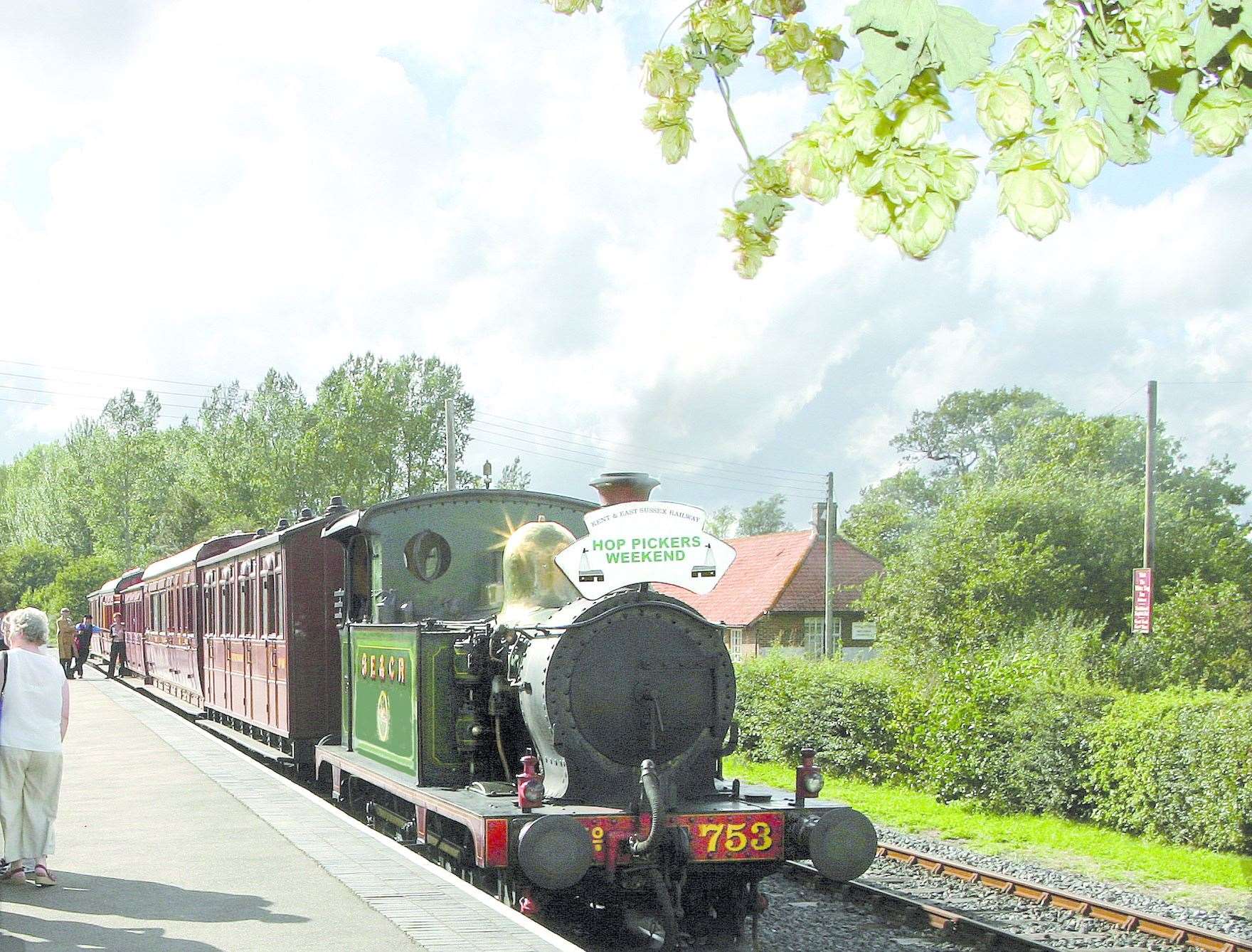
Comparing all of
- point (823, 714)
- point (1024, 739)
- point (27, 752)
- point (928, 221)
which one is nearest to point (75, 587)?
point (823, 714)

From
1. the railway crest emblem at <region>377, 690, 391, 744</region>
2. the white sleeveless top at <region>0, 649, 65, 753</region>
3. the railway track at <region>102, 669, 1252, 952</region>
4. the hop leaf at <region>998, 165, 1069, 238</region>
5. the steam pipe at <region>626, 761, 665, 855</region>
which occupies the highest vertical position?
the hop leaf at <region>998, 165, 1069, 238</region>

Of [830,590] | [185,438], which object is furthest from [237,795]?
[185,438]

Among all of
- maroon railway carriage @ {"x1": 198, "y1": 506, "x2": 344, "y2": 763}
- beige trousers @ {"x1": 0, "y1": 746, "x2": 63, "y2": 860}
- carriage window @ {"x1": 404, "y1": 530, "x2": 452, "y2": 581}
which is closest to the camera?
beige trousers @ {"x1": 0, "y1": 746, "x2": 63, "y2": 860}

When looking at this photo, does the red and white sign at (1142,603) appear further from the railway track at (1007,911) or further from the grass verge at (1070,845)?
the railway track at (1007,911)

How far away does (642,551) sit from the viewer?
8.20m

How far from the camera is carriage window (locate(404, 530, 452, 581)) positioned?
31.8 ft

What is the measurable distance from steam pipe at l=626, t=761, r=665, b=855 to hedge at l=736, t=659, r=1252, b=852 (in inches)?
243

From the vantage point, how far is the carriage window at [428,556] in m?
9.70

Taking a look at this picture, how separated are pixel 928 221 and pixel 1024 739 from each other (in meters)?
11.9

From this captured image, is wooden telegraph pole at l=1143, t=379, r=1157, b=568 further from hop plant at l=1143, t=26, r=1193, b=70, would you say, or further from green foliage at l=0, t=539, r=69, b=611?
green foliage at l=0, t=539, r=69, b=611

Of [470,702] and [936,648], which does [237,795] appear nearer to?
[470,702]

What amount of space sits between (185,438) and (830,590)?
2198 inches

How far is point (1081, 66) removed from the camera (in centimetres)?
289

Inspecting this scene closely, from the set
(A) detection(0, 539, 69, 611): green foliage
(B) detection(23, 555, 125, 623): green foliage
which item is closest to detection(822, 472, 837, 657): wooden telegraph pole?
(B) detection(23, 555, 125, 623): green foliage
